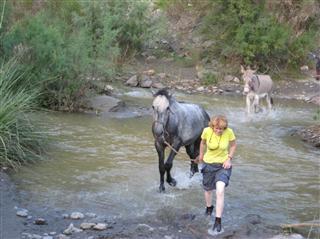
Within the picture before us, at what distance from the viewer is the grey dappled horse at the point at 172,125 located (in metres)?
8.88

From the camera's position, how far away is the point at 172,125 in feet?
29.8

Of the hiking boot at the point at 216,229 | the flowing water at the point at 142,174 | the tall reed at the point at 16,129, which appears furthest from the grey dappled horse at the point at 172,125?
the tall reed at the point at 16,129

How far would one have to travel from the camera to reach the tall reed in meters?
10.0

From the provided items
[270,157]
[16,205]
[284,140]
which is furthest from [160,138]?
[284,140]

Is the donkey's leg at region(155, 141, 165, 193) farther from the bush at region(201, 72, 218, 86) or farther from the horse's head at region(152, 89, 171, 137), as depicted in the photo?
the bush at region(201, 72, 218, 86)

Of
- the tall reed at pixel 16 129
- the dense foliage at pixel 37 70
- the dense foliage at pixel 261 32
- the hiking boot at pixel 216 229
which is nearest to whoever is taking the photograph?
the hiking boot at pixel 216 229

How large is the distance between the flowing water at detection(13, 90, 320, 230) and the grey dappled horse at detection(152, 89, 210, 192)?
670mm

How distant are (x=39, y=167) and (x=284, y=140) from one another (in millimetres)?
6615

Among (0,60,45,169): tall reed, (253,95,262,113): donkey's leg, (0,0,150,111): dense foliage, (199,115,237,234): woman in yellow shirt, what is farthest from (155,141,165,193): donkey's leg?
(253,95,262,113): donkey's leg

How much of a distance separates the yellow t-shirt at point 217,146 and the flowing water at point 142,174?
103 centimetres

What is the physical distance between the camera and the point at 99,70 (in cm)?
1653

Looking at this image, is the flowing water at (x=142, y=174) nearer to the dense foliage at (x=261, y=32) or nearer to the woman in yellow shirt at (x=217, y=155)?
the woman in yellow shirt at (x=217, y=155)

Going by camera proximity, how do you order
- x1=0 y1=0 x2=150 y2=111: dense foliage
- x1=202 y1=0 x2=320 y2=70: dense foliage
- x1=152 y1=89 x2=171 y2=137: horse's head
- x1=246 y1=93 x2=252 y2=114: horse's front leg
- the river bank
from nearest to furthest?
the river bank < x1=152 y1=89 x2=171 y2=137: horse's head < x1=0 y1=0 x2=150 y2=111: dense foliage < x1=246 y1=93 x2=252 y2=114: horse's front leg < x1=202 y1=0 x2=320 y2=70: dense foliage

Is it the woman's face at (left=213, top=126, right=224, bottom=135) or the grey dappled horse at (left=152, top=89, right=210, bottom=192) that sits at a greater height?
the woman's face at (left=213, top=126, right=224, bottom=135)
